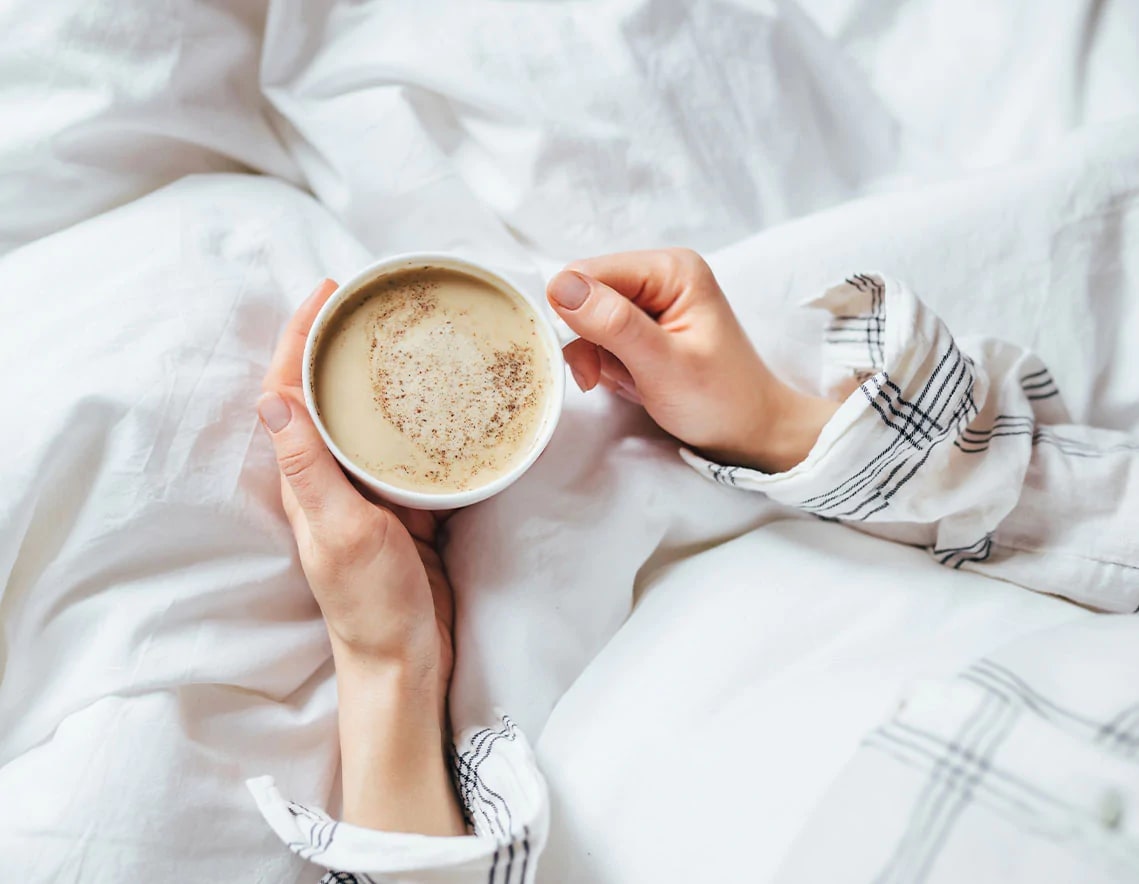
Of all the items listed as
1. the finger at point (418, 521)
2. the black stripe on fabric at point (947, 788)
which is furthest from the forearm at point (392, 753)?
the black stripe on fabric at point (947, 788)

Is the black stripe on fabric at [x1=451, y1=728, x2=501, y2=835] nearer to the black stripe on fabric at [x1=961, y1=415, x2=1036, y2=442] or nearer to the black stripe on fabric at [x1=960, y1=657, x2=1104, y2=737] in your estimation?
the black stripe on fabric at [x1=960, y1=657, x2=1104, y2=737]

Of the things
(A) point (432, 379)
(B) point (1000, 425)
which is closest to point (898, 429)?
(B) point (1000, 425)

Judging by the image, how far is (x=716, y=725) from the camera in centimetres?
71

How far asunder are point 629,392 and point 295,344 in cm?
32

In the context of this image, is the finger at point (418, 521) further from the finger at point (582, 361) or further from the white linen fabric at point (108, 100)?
the white linen fabric at point (108, 100)

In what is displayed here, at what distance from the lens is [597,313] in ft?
2.32

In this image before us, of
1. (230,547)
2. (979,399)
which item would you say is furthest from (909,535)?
(230,547)

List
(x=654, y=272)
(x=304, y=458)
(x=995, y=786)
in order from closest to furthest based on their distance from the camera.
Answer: (x=995, y=786) < (x=304, y=458) < (x=654, y=272)

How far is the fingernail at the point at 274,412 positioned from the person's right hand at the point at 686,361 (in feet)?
0.77

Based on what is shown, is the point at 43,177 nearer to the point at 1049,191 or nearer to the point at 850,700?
the point at 850,700

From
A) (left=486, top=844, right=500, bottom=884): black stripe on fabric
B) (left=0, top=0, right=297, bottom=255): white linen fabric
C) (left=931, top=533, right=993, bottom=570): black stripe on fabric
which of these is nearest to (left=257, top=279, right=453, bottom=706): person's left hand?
(left=486, top=844, right=500, bottom=884): black stripe on fabric

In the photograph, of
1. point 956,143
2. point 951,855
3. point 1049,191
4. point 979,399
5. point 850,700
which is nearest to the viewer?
point 951,855

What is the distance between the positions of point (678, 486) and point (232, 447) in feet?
1.35

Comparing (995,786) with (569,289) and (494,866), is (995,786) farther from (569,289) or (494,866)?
(569,289)
